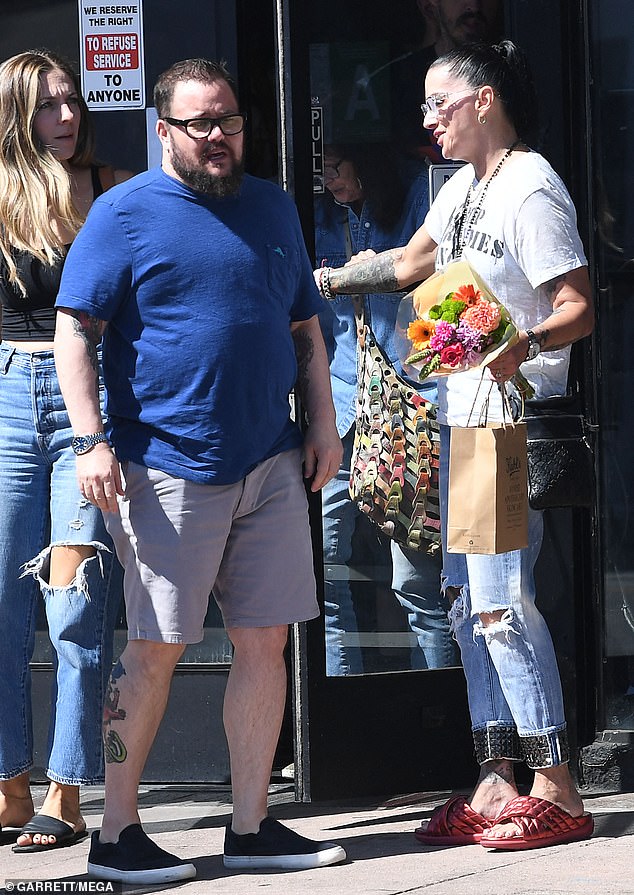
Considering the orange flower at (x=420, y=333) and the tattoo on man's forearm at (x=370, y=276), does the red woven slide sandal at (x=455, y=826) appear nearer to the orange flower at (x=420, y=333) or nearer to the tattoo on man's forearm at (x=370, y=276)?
the orange flower at (x=420, y=333)

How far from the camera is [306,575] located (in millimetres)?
3857

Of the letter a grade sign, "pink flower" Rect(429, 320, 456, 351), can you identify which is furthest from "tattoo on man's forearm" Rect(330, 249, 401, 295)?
the letter a grade sign

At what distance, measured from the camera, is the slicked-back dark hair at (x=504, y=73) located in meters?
3.94

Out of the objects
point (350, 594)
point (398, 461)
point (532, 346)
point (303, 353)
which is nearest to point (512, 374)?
point (532, 346)

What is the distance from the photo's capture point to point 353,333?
4637 mm

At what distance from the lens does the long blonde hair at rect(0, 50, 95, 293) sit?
4082 millimetres

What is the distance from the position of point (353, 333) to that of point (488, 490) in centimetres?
107

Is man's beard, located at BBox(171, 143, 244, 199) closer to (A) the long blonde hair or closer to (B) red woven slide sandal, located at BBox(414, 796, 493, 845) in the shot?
(A) the long blonde hair

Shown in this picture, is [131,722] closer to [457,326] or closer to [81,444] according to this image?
[81,444]

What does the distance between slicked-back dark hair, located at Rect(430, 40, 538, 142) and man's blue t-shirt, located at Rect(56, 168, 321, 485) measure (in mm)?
738

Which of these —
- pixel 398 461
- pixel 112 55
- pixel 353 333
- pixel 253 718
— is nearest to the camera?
pixel 253 718

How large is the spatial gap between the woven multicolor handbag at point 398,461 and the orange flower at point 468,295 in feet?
2.50

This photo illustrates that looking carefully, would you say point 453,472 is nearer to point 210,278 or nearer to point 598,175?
point 210,278

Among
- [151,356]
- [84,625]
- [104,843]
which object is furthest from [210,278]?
[104,843]
